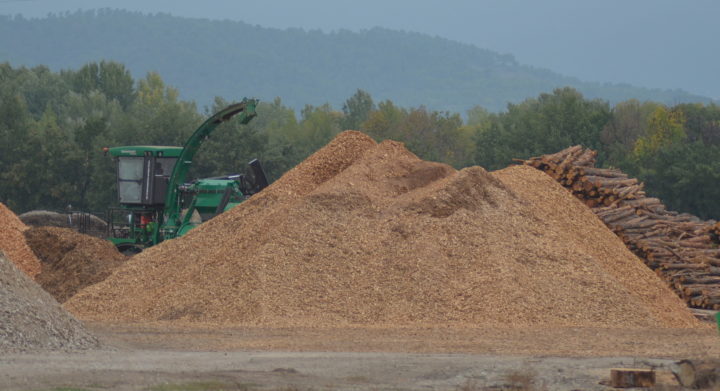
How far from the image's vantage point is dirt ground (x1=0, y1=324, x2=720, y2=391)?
477 inches

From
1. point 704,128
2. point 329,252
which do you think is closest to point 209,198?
point 329,252

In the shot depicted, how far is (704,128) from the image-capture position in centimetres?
7350

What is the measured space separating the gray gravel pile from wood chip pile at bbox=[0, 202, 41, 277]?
30.3 feet

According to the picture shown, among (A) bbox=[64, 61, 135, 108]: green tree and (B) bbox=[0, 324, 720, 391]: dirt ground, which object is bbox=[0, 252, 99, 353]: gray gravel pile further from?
(A) bbox=[64, 61, 135, 108]: green tree

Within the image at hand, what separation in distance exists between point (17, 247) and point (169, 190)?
3.72m

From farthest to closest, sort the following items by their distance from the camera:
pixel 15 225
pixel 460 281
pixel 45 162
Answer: pixel 45 162 → pixel 15 225 → pixel 460 281

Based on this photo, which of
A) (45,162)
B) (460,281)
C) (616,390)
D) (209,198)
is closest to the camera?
(616,390)

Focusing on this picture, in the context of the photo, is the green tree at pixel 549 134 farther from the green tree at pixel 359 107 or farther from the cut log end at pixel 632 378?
the cut log end at pixel 632 378

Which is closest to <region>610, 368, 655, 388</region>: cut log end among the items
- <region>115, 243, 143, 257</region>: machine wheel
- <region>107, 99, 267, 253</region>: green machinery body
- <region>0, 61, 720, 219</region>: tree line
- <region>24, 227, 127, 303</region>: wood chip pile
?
<region>24, 227, 127, 303</region>: wood chip pile

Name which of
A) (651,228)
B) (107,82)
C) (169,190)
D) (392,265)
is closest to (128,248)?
(169,190)

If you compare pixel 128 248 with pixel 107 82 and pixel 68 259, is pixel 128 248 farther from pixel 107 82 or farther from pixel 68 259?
pixel 107 82

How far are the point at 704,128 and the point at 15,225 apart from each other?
55471mm

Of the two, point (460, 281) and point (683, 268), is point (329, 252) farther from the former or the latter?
point (683, 268)

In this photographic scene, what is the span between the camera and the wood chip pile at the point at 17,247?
82.3 feet
